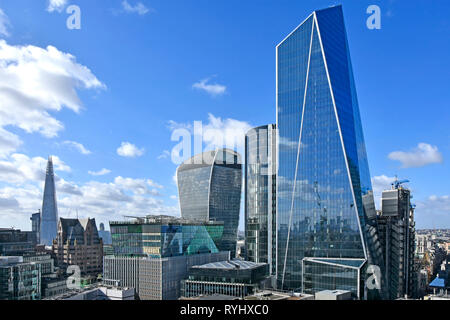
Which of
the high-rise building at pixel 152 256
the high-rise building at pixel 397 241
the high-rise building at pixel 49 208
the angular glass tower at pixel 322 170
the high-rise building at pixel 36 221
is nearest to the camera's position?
the angular glass tower at pixel 322 170

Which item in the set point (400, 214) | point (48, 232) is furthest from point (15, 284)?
point (48, 232)

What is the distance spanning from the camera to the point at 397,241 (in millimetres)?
40844

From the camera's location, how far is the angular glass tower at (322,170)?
3459 cm

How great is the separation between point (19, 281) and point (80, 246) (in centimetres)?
2819

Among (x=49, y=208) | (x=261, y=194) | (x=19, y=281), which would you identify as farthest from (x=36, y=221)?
(x=261, y=194)

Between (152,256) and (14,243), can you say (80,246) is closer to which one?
(14,243)

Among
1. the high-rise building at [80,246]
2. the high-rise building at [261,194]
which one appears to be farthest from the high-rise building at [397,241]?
the high-rise building at [80,246]

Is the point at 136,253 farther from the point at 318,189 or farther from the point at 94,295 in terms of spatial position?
the point at 318,189

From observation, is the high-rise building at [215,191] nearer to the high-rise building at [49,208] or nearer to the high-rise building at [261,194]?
the high-rise building at [261,194]

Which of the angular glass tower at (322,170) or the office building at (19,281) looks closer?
the angular glass tower at (322,170)

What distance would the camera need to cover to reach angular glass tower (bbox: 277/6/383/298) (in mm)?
34594

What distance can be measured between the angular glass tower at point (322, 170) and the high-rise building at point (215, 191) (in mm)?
41574

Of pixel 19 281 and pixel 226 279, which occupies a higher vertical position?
pixel 226 279

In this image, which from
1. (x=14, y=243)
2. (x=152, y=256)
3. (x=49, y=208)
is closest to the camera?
(x=152, y=256)
